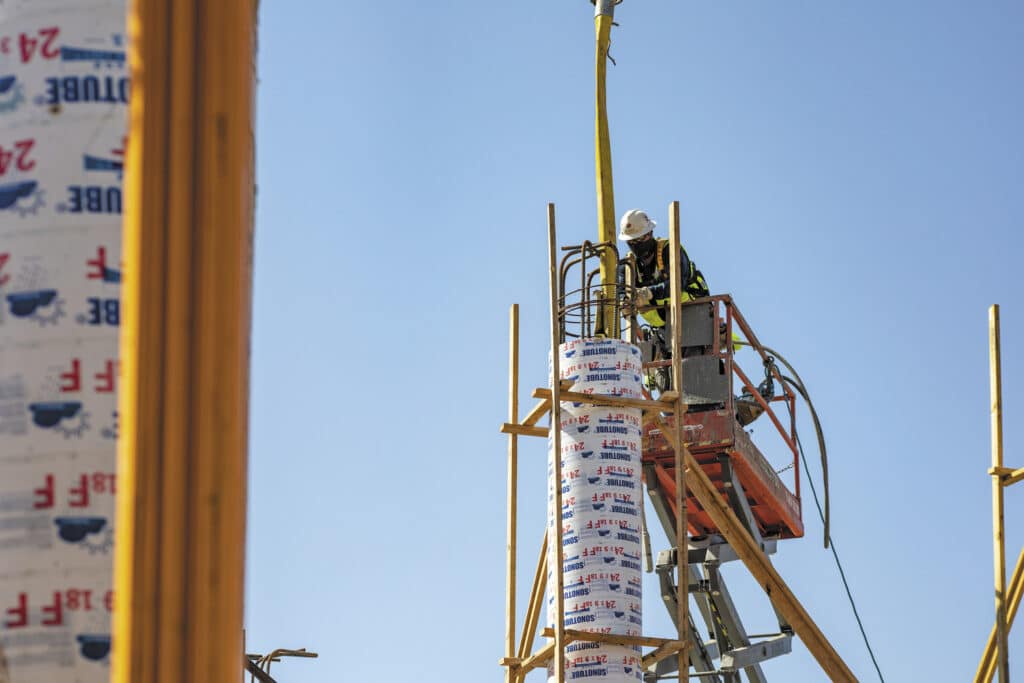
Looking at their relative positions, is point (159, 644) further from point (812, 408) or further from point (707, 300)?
point (812, 408)

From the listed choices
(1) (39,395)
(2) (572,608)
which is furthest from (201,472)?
(2) (572,608)

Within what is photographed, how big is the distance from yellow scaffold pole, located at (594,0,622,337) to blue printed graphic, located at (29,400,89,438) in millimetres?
13912

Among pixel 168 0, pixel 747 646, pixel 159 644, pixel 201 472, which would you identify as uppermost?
pixel 168 0

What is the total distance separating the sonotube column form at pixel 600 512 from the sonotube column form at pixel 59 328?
11999mm

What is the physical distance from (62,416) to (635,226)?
16014 mm

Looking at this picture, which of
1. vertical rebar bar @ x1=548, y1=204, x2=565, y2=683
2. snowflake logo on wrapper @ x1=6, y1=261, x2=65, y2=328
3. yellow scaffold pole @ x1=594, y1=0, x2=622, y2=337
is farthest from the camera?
yellow scaffold pole @ x1=594, y1=0, x2=622, y2=337

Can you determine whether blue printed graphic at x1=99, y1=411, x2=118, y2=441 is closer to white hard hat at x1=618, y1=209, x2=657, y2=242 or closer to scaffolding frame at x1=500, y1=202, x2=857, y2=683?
scaffolding frame at x1=500, y1=202, x2=857, y2=683

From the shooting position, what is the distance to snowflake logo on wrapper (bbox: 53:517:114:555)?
4371 millimetres

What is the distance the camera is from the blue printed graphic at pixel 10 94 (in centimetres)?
456

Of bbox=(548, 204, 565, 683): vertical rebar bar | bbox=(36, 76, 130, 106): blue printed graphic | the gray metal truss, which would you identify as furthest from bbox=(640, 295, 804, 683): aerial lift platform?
bbox=(36, 76, 130, 106): blue printed graphic

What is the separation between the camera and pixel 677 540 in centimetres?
1752

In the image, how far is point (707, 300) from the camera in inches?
786

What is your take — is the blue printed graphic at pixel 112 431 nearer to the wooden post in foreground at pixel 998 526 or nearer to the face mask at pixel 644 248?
the wooden post in foreground at pixel 998 526

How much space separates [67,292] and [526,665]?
13.0 metres
